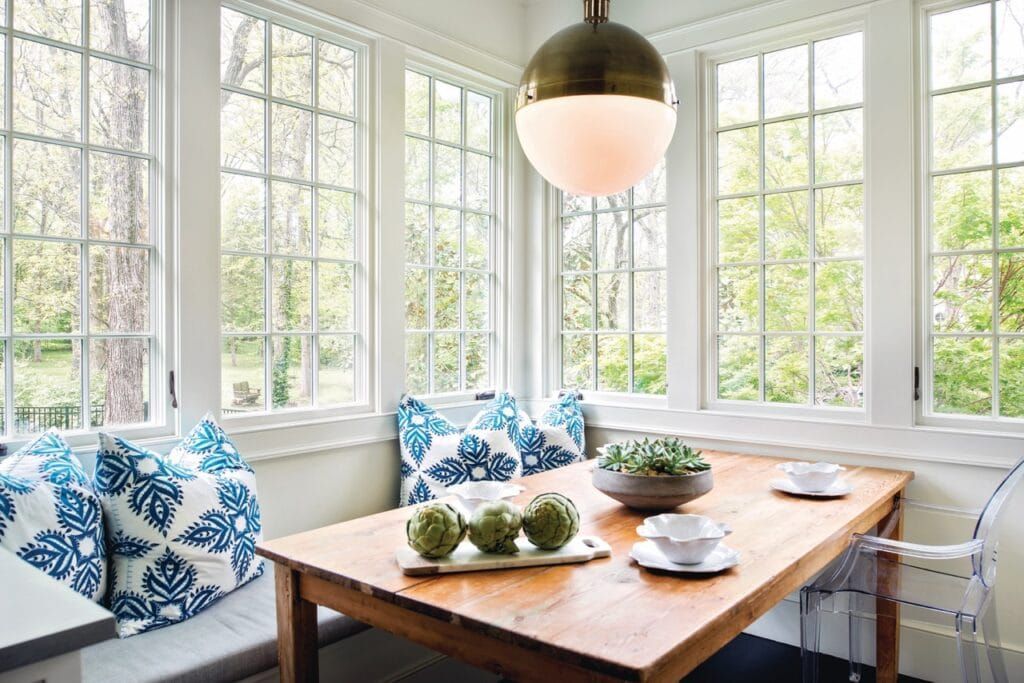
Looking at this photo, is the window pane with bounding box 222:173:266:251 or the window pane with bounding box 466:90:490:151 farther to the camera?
the window pane with bounding box 466:90:490:151

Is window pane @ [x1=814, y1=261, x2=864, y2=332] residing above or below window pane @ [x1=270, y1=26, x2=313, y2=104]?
below

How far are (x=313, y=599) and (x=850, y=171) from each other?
2548 millimetres

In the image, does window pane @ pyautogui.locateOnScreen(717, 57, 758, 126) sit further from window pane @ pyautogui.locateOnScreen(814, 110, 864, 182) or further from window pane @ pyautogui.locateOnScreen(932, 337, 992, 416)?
window pane @ pyautogui.locateOnScreen(932, 337, 992, 416)

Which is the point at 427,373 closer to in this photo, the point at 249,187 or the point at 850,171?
the point at 249,187

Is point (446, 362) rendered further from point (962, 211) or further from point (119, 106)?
point (962, 211)

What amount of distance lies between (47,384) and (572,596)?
171 centimetres

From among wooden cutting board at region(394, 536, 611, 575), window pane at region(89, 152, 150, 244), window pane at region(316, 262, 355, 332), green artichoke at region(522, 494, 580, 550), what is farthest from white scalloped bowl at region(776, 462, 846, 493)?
window pane at region(89, 152, 150, 244)

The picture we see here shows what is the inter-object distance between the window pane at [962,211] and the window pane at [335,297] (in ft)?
7.49

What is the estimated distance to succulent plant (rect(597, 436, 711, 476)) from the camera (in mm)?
2039

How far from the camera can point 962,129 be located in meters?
2.73

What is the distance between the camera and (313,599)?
170cm

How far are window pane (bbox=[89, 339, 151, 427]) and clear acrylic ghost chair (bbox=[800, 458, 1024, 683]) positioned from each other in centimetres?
220

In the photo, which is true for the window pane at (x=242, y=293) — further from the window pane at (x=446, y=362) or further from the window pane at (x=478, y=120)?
the window pane at (x=478, y=120)

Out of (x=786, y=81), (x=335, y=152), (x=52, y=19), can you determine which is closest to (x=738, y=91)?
(x=786, y=81)
